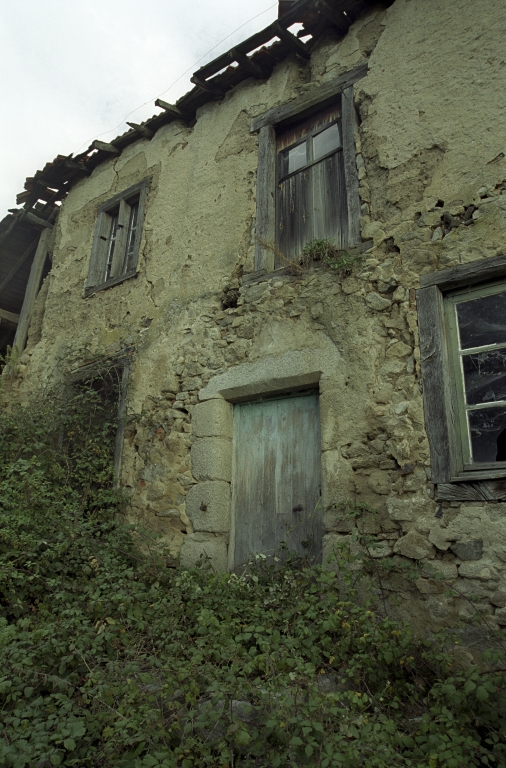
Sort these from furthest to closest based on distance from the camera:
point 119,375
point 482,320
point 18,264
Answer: point 18,264 < point 119,375 < point 482,320

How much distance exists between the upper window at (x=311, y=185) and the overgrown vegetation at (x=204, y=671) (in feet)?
9.17

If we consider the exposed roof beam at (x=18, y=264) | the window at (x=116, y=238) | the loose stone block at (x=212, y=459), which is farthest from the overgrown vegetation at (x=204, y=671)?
the exposed roof beam at (x=18, y=264)

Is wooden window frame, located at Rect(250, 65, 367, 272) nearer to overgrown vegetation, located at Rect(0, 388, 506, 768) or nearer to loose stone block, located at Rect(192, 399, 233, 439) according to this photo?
loose stone block, located at Rect(192, 399, 233, 439)

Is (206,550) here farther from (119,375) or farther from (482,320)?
(482,320)

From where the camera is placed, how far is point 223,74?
18.4 feet

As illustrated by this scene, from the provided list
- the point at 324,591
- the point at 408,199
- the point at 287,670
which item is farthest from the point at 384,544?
the point at 408,199

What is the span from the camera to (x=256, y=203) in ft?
16.9

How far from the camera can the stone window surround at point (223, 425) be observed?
4.17 metres

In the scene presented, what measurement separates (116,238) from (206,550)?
157 inches

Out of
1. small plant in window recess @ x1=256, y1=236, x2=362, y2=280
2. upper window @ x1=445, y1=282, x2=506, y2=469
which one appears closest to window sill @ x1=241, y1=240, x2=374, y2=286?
small plant in window recess @ x1=256, y1=236, x2=362, y2=280

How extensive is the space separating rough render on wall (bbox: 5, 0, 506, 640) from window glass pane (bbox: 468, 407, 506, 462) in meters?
0.31

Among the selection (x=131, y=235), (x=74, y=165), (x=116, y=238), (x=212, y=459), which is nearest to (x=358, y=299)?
(x=212, y=459)

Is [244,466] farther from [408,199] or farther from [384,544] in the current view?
[408,199]

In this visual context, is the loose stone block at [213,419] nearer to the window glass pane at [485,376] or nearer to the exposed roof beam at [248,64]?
the window glass pane at [485,376]
